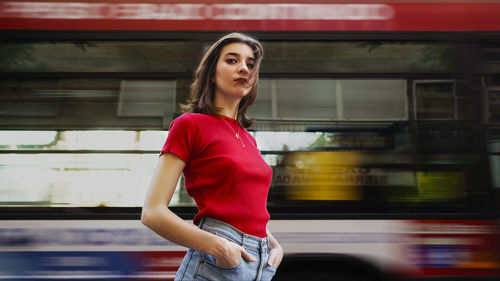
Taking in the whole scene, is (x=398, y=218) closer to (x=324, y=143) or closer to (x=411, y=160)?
(x=411, y=160)

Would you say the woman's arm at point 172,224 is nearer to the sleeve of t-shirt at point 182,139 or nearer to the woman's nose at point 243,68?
the sleeve of t-shirt at point 182,139

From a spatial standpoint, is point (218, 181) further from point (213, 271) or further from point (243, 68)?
point (243, 68)

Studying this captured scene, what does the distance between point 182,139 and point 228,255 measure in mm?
333

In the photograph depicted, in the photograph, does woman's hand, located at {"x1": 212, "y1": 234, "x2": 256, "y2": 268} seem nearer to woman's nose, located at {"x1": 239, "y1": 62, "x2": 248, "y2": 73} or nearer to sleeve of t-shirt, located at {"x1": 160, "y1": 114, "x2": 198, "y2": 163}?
sleeve of t-shirt, located at {"x1": 160, "y1": 114, "x2": 198, "y2": 163}

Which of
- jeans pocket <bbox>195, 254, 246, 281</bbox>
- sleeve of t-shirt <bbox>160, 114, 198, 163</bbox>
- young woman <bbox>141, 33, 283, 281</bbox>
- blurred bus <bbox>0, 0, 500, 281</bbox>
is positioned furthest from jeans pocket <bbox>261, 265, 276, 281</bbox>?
blurred bus <bbox>0, 0, 500, 281</bbox>

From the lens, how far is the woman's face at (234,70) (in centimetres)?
115

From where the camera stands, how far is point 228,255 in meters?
0.98

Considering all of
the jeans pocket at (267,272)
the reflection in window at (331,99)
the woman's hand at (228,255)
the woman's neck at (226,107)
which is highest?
the reflection in window at (331,99)

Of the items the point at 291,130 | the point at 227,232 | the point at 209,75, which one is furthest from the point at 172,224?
the point at 291,130

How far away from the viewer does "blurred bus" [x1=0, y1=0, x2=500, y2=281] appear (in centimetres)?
272

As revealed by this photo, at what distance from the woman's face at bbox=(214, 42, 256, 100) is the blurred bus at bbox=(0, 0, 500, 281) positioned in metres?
1.69

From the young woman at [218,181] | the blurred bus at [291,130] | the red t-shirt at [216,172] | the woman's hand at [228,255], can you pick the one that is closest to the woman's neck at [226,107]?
the young woman at [218,181]

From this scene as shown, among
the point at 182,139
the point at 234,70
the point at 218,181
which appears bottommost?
the point at 218,181

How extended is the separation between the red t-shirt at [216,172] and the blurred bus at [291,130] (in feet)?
5.74
